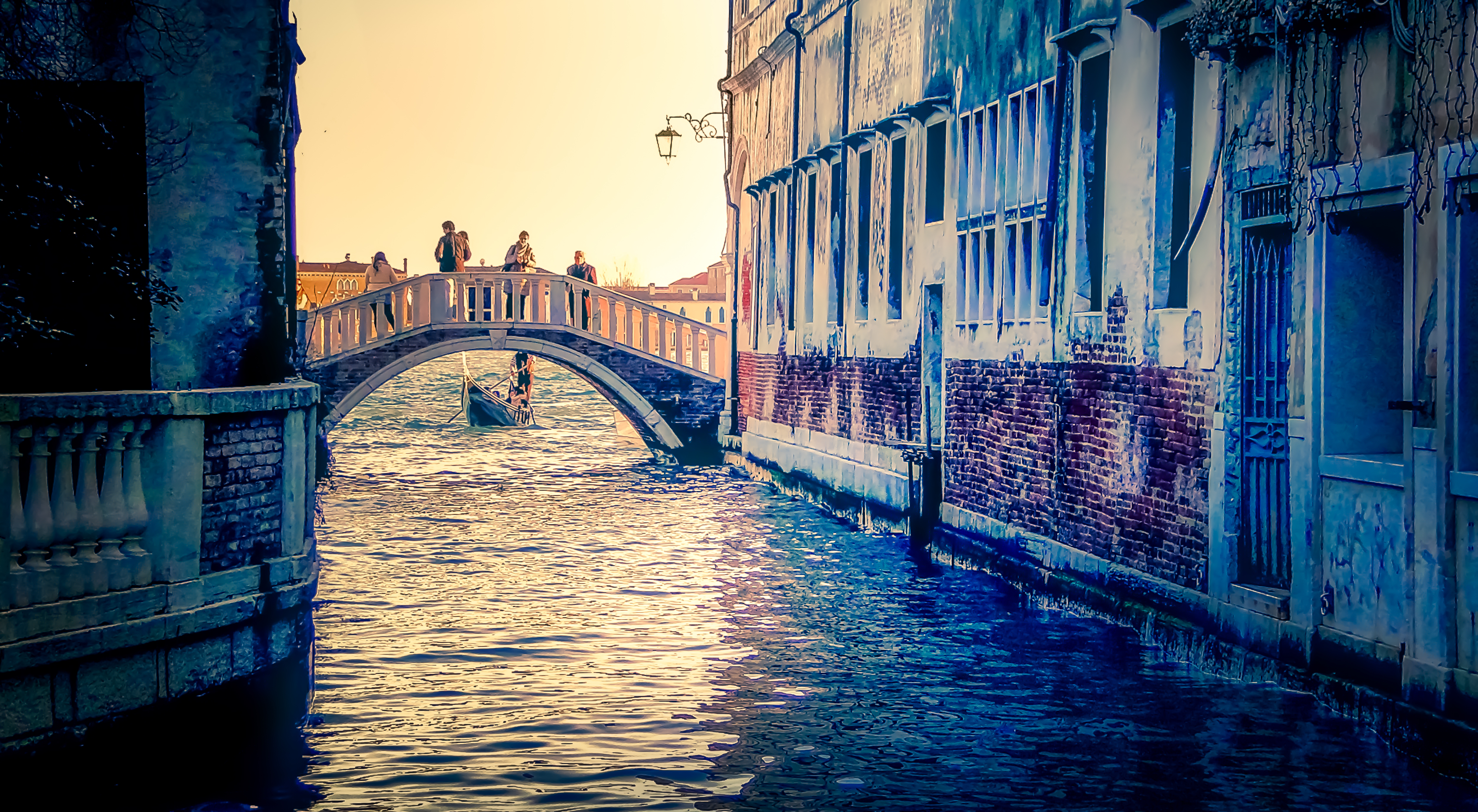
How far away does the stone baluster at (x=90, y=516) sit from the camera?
5.39m

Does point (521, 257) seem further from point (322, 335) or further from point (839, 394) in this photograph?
point (839, 394)

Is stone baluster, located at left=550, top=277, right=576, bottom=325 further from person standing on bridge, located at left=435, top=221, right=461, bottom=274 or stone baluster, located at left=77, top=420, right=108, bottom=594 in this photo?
stone baluster, located at left=77, top=420, right=108, bottom=594

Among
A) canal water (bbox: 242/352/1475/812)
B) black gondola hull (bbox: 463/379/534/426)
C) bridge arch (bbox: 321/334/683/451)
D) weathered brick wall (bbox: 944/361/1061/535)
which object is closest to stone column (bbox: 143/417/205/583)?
canal water (bbox: 242/352/1475/812)

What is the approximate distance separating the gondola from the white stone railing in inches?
864

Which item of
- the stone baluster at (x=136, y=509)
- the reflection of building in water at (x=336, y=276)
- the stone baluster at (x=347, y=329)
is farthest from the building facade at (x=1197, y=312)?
the reflection of building in water at (x=336, y=276)

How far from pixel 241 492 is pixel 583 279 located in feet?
52.2

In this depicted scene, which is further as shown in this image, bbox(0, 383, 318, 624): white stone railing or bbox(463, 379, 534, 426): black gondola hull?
bbox(463, 379, 534, 426): black gondola hull

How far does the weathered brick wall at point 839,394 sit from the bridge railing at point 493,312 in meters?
2.12

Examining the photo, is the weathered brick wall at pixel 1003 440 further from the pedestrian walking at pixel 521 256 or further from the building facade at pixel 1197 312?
the pedestrian walking at pixel 521 256

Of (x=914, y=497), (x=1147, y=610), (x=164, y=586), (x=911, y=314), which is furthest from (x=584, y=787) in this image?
(x=911, y=314)

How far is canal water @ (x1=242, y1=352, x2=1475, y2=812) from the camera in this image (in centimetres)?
523

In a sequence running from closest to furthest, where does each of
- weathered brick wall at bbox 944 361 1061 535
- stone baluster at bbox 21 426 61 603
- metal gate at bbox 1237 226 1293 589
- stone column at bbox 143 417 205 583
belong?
stone baluster at bbox 21 426 61 603
stone column at bbox 143 417 205 583
metal gate at bbox 1237 226 1293 589
weathered brick wall at bbox 944 361 1061 535

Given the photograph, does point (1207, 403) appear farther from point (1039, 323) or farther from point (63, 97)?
point (63, 97)

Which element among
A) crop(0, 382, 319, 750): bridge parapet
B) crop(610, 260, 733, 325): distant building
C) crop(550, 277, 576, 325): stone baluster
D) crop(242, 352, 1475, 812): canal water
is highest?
crop(610, 260, 733, 325): distant building
